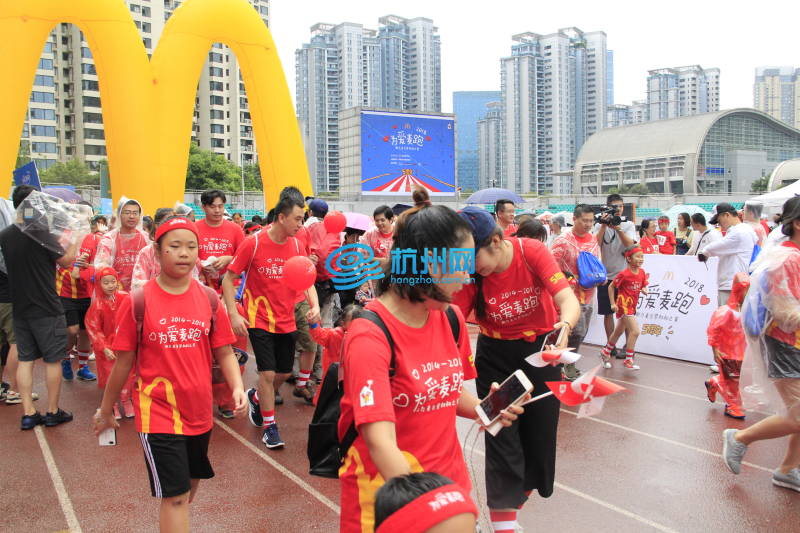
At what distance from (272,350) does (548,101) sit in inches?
3715

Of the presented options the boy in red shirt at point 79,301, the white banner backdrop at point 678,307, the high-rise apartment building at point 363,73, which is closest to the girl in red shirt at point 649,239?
the white banner backdrop at point 678,307

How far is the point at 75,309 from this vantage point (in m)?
7.84

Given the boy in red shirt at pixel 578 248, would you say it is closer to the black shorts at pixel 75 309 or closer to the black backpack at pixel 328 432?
the black backpack at pixel 328 432

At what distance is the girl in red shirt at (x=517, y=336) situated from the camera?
3.42 metres

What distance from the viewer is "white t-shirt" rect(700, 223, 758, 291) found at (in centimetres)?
802

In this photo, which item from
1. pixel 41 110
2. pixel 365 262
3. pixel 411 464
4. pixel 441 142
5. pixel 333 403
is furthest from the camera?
pixel 41 110

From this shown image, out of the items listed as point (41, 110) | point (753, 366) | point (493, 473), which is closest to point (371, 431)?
point (493, 473)

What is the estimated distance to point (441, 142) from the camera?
97.7ft

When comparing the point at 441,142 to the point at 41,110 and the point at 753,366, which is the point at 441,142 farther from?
the point at 41,110

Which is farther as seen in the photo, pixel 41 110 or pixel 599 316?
pixel 41 110

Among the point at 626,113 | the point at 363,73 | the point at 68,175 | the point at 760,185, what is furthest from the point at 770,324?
the point at 626,113

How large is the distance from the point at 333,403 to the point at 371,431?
15.9 inches

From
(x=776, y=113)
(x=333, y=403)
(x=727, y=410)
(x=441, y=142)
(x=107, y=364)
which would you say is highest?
(x=776, y=113)

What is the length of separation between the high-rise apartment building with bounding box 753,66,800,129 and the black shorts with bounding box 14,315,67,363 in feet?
478
